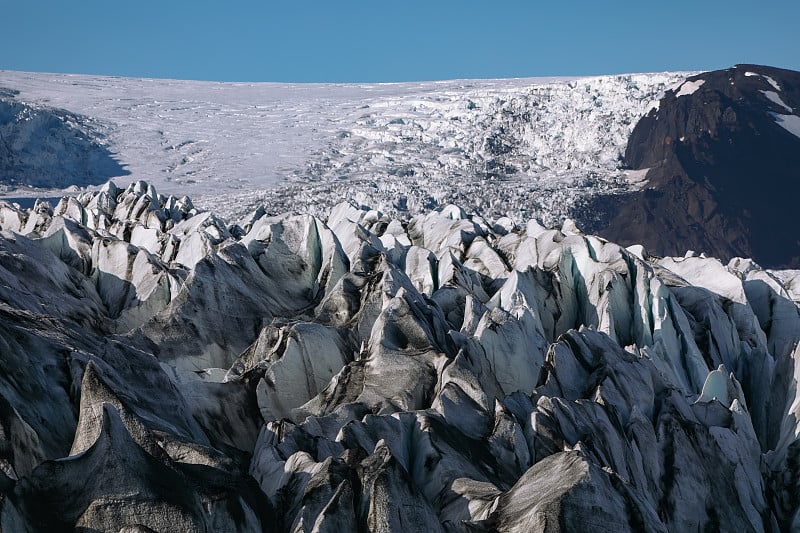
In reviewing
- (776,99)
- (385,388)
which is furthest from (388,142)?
(385,388)

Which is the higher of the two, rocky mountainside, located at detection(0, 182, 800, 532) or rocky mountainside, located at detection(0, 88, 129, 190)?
rocky mountainside, located at detection(0, 88, 129, 190)

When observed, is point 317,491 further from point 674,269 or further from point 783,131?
point 783,131

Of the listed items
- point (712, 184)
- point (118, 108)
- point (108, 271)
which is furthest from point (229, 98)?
point (108, 271)

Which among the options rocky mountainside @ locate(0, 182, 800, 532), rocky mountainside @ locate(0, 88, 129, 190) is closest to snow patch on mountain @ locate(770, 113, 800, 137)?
rocky mountainside @ locate(0, 88, 129, 190)

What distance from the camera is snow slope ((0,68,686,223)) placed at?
91312 mm

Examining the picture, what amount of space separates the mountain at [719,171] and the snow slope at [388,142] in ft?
10.5

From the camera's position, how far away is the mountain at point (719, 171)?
319 feet

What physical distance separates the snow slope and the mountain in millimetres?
3192

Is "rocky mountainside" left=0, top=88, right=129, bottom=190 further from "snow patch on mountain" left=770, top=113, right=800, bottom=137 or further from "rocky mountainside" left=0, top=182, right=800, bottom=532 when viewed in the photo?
"snow patch on mountain" left=770, top=113, right=800, bottom=137

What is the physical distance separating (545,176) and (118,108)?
185 feet

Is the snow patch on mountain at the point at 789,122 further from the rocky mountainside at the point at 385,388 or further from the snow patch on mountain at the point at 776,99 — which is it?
the rocky mountainside at the point at 385,388

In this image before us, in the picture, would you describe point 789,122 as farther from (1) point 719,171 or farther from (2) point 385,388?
(2) point 385,388

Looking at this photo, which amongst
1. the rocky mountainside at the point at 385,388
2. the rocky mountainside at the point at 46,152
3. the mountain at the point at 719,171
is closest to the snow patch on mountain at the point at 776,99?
the mountain at the point at 719,171

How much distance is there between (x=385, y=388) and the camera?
15.9 meters
